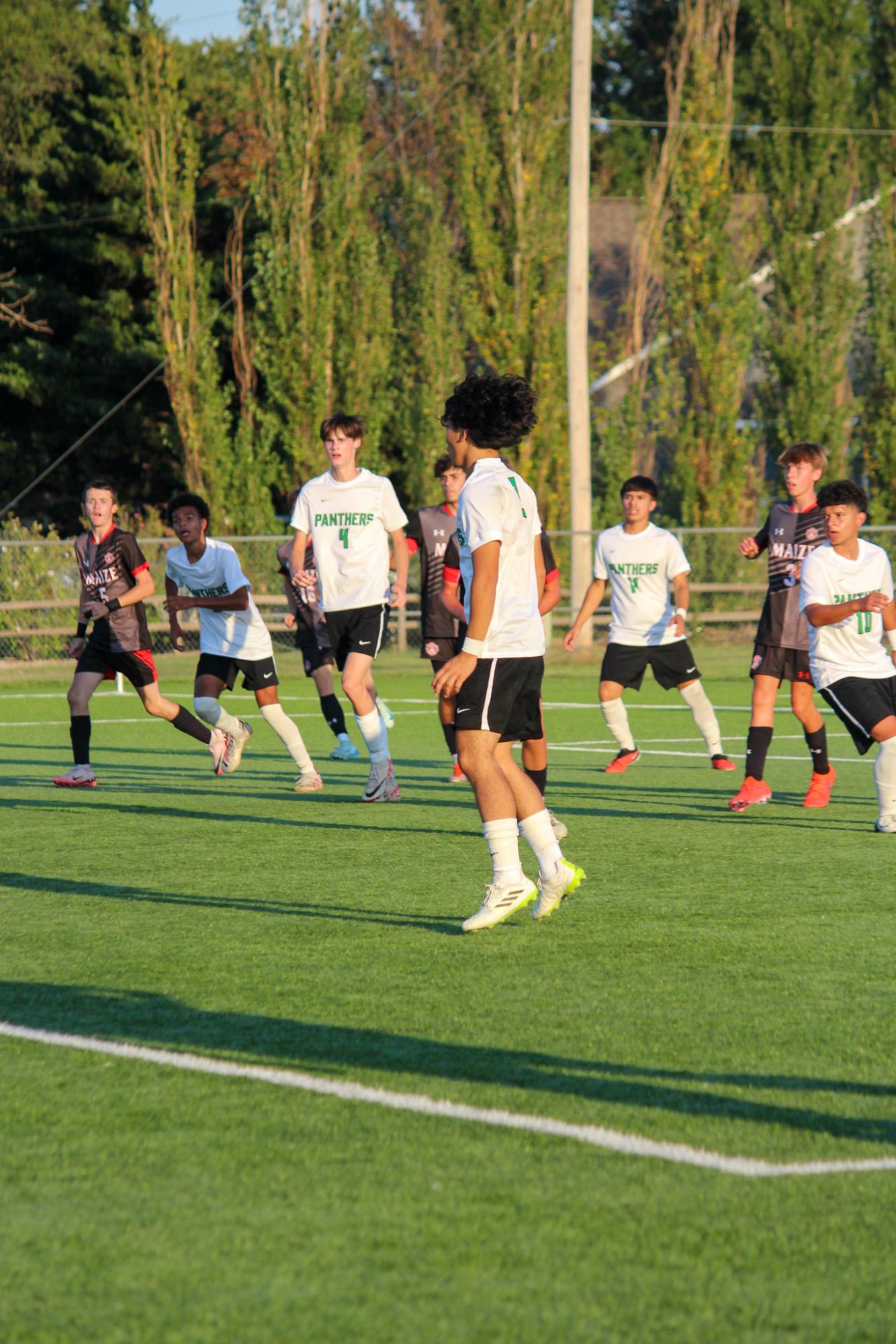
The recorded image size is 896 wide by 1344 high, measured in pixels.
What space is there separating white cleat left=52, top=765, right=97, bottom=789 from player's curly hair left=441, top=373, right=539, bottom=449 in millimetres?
5512

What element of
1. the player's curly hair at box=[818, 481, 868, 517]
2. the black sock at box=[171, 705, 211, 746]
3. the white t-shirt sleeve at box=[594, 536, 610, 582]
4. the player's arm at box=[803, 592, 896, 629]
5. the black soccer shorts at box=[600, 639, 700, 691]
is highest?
the player's curly hair at box=[818, 481, 868, 517]

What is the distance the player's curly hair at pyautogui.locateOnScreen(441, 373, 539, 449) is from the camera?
6523 millimetres

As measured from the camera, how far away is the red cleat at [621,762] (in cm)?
1216

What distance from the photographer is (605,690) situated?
1194 cm

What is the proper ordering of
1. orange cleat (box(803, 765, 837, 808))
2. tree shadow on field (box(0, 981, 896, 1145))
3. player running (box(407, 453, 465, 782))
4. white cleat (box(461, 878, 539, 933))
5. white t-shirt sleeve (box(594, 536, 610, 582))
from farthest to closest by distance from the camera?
1. white t-shirt sleeve (box(594, 536, 610, 582))
2. player running (box(407, 453, 465, 782))
3. orange cleat (box(803, 765, 837, 808))
4. white cleat (box(461, 878, 539, 933))
5. tree shadow on field (box(0, 981, 896, 1145))

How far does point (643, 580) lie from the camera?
39.5 feet

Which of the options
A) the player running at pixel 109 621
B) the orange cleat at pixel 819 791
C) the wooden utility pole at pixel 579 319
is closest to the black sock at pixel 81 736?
the player running at pixel 109 621

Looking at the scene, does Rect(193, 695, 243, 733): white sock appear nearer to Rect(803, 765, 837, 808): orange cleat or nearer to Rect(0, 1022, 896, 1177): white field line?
Rect(803, 765, 837, 808): orange cleat

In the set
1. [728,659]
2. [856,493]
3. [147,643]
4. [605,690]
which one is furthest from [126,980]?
[728,659]

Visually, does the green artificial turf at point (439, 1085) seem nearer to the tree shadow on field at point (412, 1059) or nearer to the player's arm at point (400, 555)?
the tree shadow on field at point (412, 1059)

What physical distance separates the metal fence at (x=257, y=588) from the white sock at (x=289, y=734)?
8927mm

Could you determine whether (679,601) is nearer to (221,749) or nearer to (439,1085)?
(221,749)

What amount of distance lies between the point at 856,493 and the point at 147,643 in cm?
484

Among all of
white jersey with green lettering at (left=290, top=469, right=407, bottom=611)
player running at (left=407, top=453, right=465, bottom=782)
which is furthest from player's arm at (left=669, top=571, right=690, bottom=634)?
white jersey with green lettering at (left=290, top=469, right=407, bottom=611)
